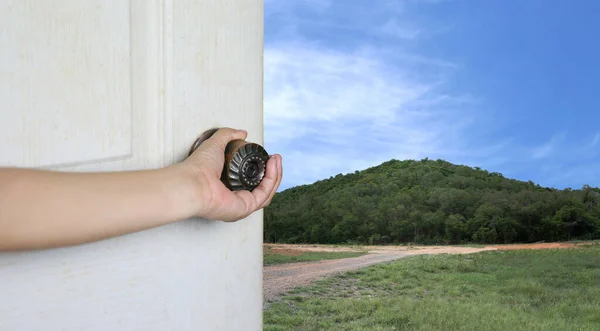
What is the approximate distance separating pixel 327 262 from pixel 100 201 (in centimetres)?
557

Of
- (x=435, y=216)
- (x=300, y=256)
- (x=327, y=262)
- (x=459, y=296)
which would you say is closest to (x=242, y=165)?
(x=459, y=296)

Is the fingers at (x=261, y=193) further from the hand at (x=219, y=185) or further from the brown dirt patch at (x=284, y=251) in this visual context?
the brown dirt patch at (x=284, y=251)

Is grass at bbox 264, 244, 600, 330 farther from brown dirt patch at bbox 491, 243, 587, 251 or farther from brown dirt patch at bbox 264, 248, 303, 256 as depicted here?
brown dirt patch at bbox 264, 248, 303, 256

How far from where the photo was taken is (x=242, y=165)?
286 mm

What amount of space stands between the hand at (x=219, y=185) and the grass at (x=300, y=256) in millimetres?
5345

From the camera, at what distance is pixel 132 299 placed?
272 millimetres

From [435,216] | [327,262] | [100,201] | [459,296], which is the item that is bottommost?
[459,296]

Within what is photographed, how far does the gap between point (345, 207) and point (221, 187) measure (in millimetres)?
7069

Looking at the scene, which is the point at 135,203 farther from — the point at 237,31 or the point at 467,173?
the point at 467,173

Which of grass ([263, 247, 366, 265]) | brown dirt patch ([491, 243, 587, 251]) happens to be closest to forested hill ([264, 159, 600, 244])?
brown dirt patch ([491, 243, 587, 251])

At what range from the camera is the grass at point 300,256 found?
5773mm

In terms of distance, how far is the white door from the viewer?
0.76ft

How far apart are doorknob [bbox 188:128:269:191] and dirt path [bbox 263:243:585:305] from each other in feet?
13.0

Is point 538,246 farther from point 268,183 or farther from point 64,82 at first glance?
point 64,82
